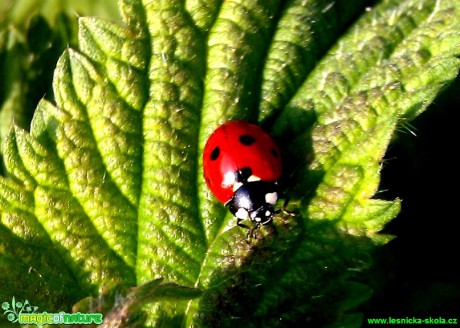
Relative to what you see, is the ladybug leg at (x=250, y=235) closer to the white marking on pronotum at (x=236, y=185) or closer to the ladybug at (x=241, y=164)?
the ladybug at (x=241, y=164)

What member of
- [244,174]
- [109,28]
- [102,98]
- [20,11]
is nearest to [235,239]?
[244,174]

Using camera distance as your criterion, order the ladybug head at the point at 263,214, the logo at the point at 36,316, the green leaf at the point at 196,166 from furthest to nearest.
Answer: the ladybug head at the point at 263,214 → the green leaf at the point at 196,166 → the logo at the point at 36,316

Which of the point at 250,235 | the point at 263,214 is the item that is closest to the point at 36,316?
the point at 250,235

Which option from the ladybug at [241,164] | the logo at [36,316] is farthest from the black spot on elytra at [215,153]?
the logo at [36,316]

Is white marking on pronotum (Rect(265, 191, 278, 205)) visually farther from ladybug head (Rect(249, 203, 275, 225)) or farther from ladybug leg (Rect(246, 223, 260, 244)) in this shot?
ladybug leg (Rect(246, 223, 260, 244))

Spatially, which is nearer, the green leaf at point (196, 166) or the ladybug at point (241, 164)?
the green leaf at point (196, 166)

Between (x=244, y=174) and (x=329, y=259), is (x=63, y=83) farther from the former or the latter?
(x=329, y=259)

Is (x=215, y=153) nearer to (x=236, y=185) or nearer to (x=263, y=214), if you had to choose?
(x=236, y=185)
